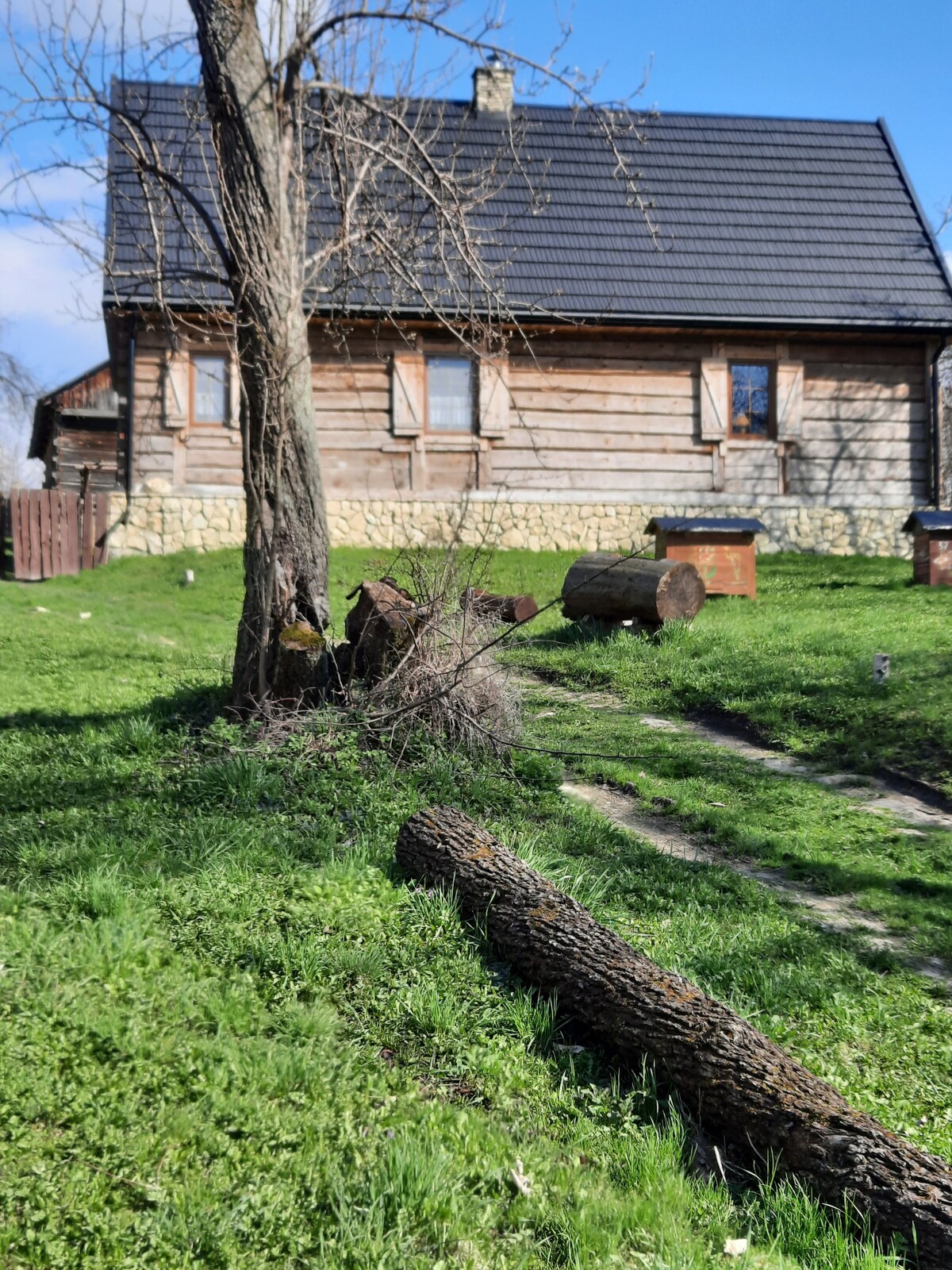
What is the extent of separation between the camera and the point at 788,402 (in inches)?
731

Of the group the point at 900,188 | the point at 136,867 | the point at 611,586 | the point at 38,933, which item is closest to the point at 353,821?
the point at 136,867

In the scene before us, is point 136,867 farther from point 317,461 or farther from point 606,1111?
point 317,461

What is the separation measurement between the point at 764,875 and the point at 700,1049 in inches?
88.5

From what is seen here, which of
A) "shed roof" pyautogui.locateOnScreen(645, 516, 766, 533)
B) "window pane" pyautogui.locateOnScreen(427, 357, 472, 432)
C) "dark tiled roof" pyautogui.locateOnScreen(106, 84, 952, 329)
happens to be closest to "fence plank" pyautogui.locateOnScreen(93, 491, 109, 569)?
"dark tiled roof" pyautogui.locateOnScreen(106, 84, 952, 329)

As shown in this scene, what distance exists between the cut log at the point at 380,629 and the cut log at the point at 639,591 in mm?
3659

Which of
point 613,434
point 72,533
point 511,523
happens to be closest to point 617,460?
point 613,434

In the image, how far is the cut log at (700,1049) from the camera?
3.12 meters

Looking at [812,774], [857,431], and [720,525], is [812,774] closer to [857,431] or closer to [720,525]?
[720,525]

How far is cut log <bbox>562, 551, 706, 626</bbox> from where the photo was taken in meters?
10.8

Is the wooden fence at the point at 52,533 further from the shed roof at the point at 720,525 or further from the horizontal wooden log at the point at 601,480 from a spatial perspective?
the shed roof at the point at 720,525

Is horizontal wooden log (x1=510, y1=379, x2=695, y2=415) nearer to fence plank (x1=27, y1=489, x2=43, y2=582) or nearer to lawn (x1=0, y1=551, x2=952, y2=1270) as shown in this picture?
fence plank (x1=27, y1=489, x2=43, y2=582)

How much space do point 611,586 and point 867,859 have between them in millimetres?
5418

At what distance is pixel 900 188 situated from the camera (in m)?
20.8

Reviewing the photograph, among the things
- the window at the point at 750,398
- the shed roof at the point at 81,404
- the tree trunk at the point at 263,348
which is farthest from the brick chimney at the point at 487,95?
the tree trunk at the point at 263,348
